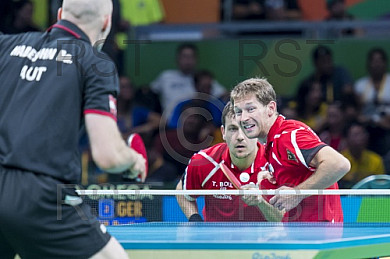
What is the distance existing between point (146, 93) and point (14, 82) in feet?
22.1

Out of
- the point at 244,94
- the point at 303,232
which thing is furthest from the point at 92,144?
the point at 244,94

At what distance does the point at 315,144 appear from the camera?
5.64 m

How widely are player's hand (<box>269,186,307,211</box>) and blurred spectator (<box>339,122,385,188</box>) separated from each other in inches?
149

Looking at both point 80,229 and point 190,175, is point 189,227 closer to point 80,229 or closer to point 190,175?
point 190,175

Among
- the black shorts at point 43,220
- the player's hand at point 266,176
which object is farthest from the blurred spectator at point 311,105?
the black shorts at point 43,220

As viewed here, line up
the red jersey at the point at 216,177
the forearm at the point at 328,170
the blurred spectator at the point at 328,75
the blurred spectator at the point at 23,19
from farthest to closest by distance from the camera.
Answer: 1. the blurred spectator at the point at 23,19
2. the blurred spectator at the point at 328,75
3. the red jersey at the point at 216,177
4. the forearm at the point at 328,170

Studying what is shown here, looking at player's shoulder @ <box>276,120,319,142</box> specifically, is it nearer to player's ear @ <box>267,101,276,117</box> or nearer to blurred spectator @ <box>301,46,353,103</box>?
player's ear @ <box>267,101,276,117</box>

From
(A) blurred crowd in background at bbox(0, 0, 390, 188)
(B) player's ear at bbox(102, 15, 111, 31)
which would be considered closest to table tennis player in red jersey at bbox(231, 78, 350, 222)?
(B) player's ear at bbox(102, 15, 111, 31)

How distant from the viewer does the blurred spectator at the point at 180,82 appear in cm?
1057

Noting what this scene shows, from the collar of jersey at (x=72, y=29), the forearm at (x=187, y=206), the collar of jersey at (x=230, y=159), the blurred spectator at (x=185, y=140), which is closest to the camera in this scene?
the collar of jersey at (x=72, y=29)

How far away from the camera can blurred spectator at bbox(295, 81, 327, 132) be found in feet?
33.5

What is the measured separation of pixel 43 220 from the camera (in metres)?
3.84

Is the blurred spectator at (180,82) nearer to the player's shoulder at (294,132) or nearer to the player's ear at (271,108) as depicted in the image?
the player's ear at (271,108)

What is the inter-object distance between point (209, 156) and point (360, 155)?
3.21 meters
